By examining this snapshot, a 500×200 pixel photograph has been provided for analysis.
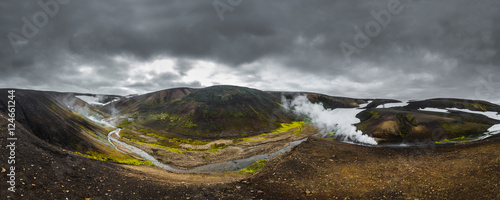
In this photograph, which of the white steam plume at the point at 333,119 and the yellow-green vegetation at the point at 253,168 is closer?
the yellow-green vegetation at the point at 253,168

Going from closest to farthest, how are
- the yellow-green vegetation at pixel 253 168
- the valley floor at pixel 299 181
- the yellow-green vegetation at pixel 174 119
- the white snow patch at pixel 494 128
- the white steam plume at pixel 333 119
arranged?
the valley floor at pixel 299 181
the yellow-green vegetation at pixel 253 168
the white snow patch at pixel 494 128
the white steam plume at pixel 333 119
the yellow-green vegetation at pixel 174 119

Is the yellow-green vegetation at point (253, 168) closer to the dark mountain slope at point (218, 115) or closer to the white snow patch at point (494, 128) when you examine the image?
the white snow patch at point (494, 128)

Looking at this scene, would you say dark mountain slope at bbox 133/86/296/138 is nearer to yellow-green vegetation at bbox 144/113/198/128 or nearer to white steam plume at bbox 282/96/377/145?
yellow-green vegetation at bbox 144/113/198/128

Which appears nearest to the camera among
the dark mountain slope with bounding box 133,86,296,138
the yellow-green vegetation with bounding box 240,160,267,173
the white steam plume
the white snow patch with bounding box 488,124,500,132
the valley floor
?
the valley floor

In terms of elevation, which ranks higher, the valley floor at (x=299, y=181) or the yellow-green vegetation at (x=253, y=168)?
the valley floor at (x=299, y=181)

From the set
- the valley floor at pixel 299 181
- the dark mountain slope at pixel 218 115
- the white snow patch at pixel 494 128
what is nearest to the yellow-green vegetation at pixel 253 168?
the valley floor at pixel 299 181

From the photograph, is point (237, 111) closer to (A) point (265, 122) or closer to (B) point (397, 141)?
(A) point (265, 122)

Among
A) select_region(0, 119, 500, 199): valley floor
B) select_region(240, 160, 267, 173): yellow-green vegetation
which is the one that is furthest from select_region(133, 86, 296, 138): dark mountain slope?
select_region(0, 119, 500, 199): valley floor

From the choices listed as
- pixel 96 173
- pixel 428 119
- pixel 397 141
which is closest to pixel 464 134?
pixel 428 119

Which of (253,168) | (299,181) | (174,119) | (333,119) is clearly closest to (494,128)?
(299,181)
